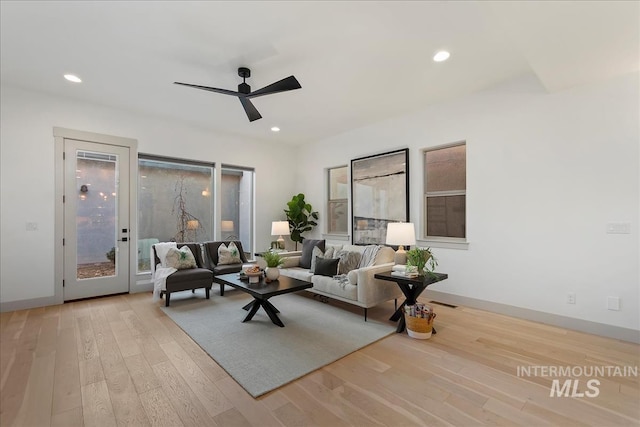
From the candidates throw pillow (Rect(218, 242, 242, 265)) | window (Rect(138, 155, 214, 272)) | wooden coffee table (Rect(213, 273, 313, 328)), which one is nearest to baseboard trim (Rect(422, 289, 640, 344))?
wooden coffee table (Rect(213, 273, 313, 328))

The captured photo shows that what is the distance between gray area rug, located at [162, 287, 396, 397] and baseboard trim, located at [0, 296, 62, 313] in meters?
1.75

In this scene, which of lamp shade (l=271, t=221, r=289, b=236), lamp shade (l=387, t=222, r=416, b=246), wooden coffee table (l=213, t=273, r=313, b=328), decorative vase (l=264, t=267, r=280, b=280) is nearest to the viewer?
wooden coffee table (l=213, t=273, r=313, b=328)

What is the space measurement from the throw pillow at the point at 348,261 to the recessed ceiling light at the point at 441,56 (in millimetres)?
2645

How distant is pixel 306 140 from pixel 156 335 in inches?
190

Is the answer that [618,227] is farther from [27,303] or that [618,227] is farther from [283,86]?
[27,303]

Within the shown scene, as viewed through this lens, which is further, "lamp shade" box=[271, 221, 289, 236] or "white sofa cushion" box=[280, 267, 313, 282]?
"lamp shade" box=[271, 221, 289, 236]

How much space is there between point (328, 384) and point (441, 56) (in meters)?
3.39

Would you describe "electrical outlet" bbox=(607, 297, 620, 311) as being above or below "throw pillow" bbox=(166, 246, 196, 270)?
below

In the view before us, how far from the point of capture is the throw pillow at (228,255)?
4.91 metres

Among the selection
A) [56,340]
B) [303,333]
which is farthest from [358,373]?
[56,340]

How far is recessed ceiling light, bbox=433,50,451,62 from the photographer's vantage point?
2.97 meters

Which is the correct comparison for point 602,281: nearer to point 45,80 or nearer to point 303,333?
point 303,333

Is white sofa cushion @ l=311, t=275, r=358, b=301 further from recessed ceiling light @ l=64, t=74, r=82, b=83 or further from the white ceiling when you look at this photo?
recessed ceiling light @ l=64, t=74, r=82, b=83

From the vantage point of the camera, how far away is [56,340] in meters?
2.91
